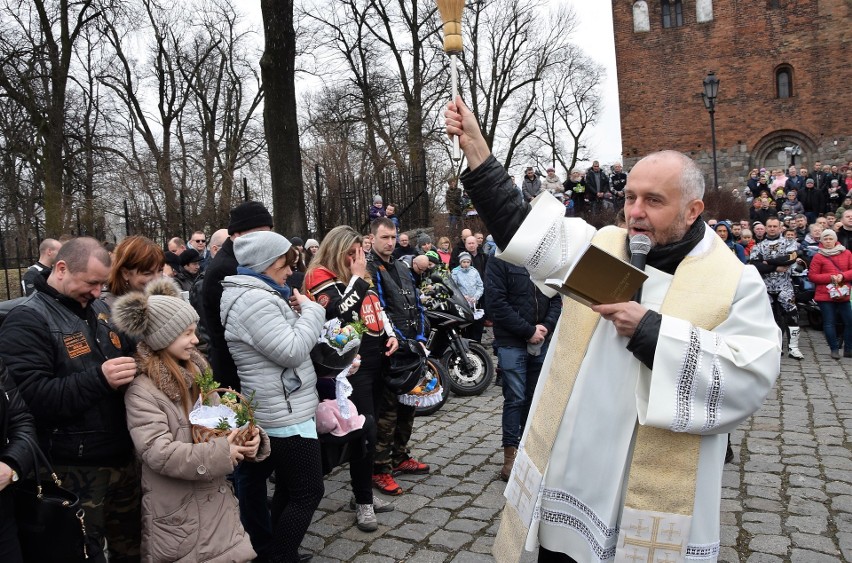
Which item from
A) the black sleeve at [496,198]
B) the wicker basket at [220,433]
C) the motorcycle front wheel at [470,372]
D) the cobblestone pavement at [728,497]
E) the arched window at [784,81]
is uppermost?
the arched window at [784,81]

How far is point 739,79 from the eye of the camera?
3106 centimetres

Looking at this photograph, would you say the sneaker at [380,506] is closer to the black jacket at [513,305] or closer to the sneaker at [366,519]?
the sneaker at [366,519]

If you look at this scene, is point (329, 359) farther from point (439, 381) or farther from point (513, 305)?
point (439, 381)

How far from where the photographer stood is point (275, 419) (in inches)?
138

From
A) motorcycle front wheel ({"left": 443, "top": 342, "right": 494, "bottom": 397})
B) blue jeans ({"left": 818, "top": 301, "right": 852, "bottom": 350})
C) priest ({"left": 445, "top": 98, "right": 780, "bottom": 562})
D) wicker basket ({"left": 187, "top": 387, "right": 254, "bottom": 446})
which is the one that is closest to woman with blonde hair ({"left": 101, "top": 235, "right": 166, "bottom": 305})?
wicker basket ({"left": 187, "top": 387, "right": 254, "bottom": 446})

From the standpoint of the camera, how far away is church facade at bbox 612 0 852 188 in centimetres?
3002

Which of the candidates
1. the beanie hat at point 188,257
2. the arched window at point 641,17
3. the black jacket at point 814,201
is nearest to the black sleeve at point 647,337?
the beanie hat at point 188,257

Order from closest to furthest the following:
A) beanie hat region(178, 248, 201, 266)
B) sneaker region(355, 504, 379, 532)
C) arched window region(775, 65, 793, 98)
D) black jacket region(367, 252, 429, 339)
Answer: sneaker region(355, 504, 379, 532), black jacket region(367, 252, 429, 339), beanie hat region(178, 248, 201, 266), arched window region(775, 65, 793, 98)

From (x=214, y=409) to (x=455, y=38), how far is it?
1.90 m

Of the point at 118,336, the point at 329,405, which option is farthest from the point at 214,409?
the point at 329,405

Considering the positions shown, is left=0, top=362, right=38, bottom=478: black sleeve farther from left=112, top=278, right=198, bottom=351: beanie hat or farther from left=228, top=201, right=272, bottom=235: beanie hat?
left=228, top=201, right=272, bottom=235: beanie hat

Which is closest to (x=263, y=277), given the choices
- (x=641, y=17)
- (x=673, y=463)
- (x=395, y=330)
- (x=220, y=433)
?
(x=220, y=433)

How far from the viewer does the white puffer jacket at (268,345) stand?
3441 mm

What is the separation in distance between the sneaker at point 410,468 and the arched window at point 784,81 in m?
31.2
